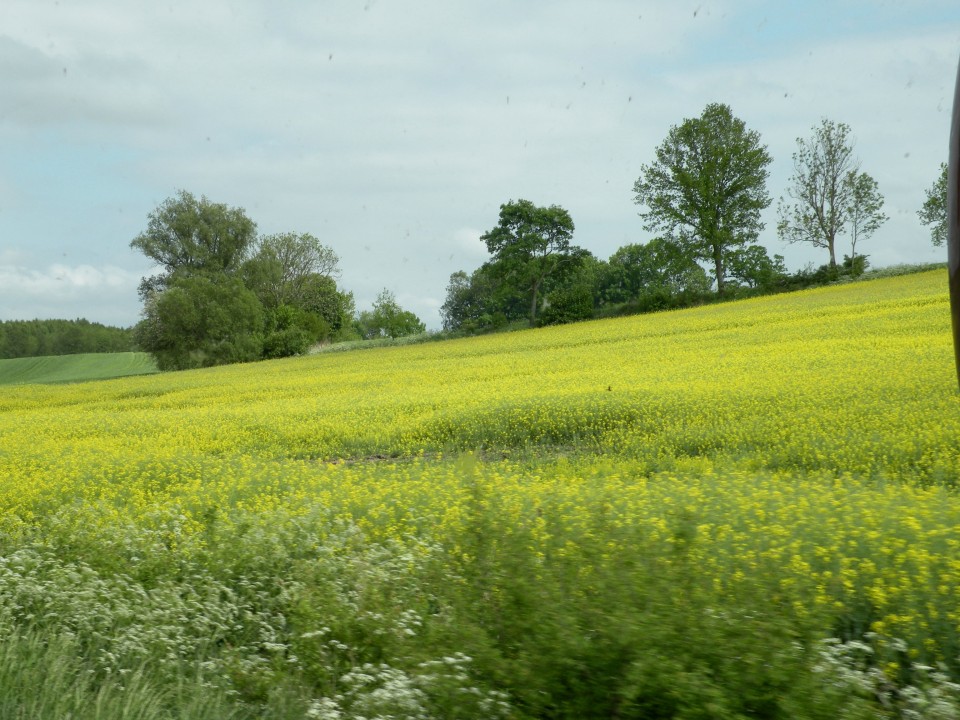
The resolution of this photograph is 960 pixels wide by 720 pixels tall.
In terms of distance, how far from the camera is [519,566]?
4.36m

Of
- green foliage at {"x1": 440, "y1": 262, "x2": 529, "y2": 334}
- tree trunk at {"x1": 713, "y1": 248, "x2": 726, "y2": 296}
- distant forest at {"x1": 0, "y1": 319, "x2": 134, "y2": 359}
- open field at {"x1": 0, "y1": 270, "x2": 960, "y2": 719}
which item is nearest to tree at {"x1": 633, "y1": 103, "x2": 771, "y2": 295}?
tree trunk at {"x1": 713, "y1": 248, "x2": 726, "y2": 296}

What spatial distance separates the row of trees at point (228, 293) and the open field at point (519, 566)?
42.8 metres

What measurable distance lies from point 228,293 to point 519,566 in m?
55.4

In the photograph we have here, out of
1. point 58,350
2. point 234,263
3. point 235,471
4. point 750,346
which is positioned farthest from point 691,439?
point 58,350

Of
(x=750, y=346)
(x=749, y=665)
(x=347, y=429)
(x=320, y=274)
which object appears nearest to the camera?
(x=749, y=665)

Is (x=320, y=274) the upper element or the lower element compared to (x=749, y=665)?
upper

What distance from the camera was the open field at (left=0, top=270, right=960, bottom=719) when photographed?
375 centimetres

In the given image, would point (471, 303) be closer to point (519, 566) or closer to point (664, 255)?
point (664, 255)

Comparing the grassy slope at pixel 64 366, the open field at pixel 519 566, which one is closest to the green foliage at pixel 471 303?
the grassy slope at pixel 64 366

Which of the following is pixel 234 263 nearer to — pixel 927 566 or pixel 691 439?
pixel 691 439

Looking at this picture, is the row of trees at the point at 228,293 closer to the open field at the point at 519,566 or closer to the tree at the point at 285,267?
the tree at the point at 285,267

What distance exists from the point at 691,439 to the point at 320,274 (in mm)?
70217

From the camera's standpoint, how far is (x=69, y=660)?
488 centimetres

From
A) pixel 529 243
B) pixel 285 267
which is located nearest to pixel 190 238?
pixel 285 267
